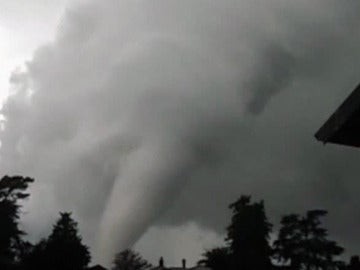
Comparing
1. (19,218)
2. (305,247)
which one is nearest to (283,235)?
(305,247)

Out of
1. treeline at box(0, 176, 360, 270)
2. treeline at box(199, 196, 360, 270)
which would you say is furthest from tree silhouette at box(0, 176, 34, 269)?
treeline at box(199, 196, 360, 270)

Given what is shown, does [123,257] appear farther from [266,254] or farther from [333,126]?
[333,126]

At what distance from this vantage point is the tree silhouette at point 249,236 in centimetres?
7288

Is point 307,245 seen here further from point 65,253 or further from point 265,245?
point 65,253

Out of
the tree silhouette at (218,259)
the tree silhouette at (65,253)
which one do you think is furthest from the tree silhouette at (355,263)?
the tree silhouette at (218,259)

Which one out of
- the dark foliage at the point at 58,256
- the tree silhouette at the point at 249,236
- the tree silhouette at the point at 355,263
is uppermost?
the tree silhouette at the point at 249,236

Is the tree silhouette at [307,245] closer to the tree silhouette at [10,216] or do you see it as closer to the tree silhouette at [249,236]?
the tree silhouette at [249,236]

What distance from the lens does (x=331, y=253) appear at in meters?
90.0

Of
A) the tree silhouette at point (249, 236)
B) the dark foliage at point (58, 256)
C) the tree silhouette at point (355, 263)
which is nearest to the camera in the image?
the tree silhouette at point (355, 263)

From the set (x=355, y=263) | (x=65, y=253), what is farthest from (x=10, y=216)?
(x=355, y=263)

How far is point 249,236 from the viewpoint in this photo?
77.4 meters

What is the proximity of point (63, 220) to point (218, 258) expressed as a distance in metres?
28.2

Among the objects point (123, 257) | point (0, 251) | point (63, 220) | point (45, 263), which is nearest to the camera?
point (45, 263)

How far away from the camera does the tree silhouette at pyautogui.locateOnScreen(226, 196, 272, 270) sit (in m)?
72.9
